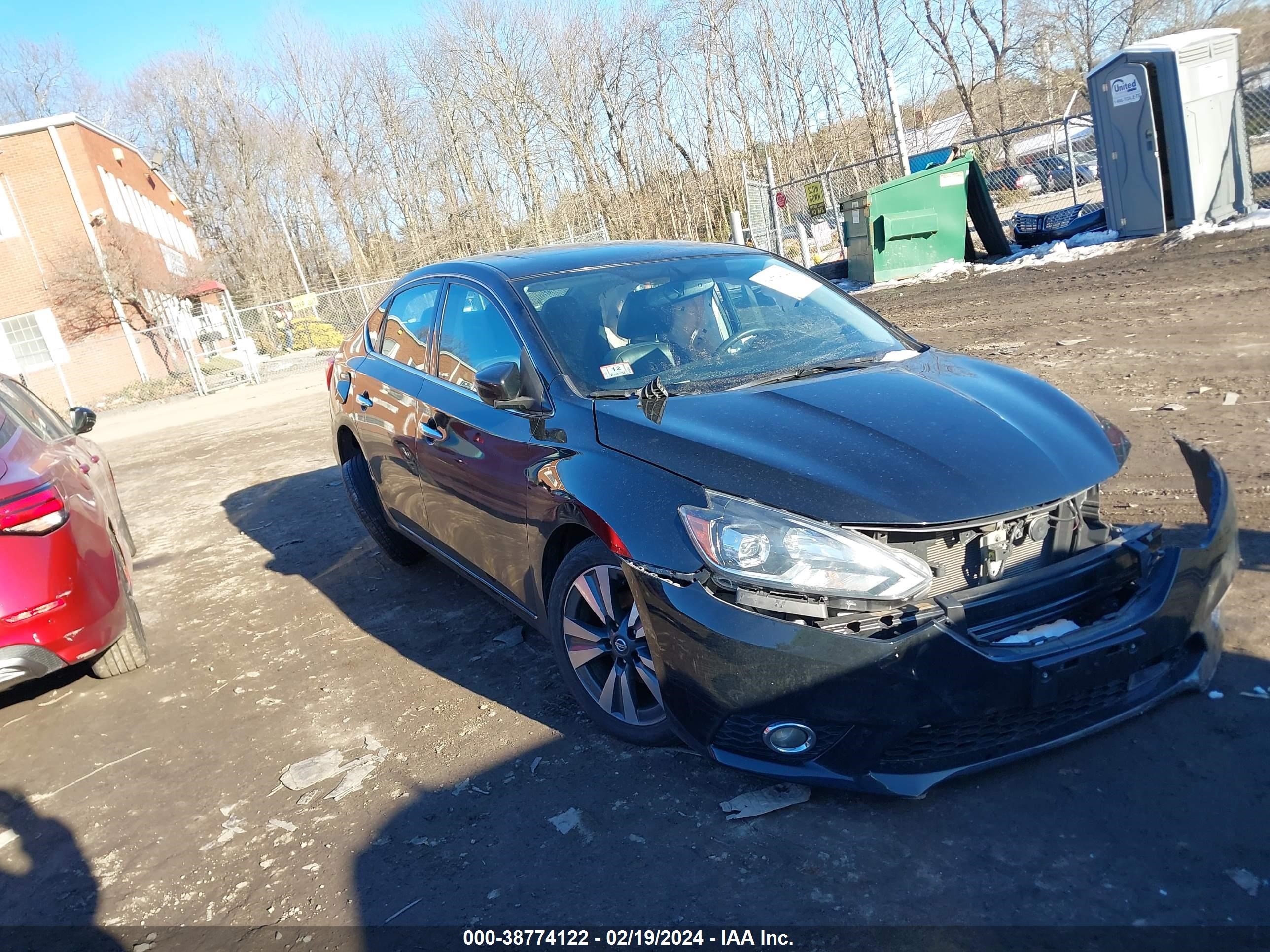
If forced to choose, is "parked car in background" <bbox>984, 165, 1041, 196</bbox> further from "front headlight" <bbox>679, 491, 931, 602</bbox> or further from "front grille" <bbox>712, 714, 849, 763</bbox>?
"front grille" <bbox>712, 714, 849, 763</bbox>

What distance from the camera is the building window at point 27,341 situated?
27.6 m

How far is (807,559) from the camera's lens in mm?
2572

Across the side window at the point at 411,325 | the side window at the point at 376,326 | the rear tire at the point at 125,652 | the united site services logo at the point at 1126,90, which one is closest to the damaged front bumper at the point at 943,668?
the side window at the point at 411,325

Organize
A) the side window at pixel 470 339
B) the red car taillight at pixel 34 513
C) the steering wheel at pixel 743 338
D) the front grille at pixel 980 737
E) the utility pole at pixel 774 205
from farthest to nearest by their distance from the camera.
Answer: the utility pole at pixel 774 205, the red car taillight at pixel 34 513, the side window at pixel 470 339, the steering wheel at pixel 743 338, the front grille at pixel 980 737

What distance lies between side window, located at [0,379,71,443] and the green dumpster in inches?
474

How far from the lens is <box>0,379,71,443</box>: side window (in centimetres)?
531

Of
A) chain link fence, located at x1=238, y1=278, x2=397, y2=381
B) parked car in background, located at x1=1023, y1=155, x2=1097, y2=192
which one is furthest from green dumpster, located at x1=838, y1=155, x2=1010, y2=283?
chain link fence, located at x1=238, y1=278, x2=397, y2=381

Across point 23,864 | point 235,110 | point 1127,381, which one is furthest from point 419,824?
point 235,110

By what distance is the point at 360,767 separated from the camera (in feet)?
11.8

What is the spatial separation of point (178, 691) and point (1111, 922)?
4.15 m

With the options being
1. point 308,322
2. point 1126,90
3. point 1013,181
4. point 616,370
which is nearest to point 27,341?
point 308,322

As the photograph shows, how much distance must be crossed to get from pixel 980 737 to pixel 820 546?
0.71m

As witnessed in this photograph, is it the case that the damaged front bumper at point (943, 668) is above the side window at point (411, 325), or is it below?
below

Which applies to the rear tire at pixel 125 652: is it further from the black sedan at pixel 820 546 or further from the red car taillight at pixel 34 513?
the black sedan at pixel 820 546
